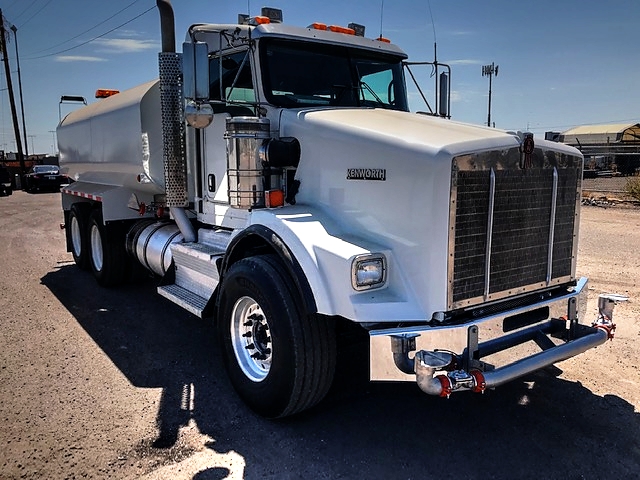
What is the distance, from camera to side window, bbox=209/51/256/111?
4922mm

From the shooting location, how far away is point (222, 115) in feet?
17.2

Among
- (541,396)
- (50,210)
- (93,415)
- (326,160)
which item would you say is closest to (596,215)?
(541,396)

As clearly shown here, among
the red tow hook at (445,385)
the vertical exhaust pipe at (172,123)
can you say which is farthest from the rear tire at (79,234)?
the red tow hook at (445,385)

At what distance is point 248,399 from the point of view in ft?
13.8

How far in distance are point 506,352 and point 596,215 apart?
46.3 feet

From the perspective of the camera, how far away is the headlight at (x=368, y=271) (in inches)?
133

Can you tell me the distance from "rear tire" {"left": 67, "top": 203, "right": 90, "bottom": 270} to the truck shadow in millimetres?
4300

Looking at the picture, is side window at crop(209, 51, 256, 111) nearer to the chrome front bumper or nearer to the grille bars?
the grille bars

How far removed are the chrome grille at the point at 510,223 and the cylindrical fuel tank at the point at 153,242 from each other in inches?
151

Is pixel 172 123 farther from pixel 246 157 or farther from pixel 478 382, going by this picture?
pixel 478 382

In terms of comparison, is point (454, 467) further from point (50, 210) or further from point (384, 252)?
point (50, 210)

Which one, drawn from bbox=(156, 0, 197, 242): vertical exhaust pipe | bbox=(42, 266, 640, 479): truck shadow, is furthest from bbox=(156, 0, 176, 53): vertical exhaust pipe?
bbox=(42, 266, 640, 479): truck shadow

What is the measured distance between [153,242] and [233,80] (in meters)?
2.67

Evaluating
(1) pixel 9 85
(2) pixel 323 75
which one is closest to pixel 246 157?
(2) pixel 323 75
